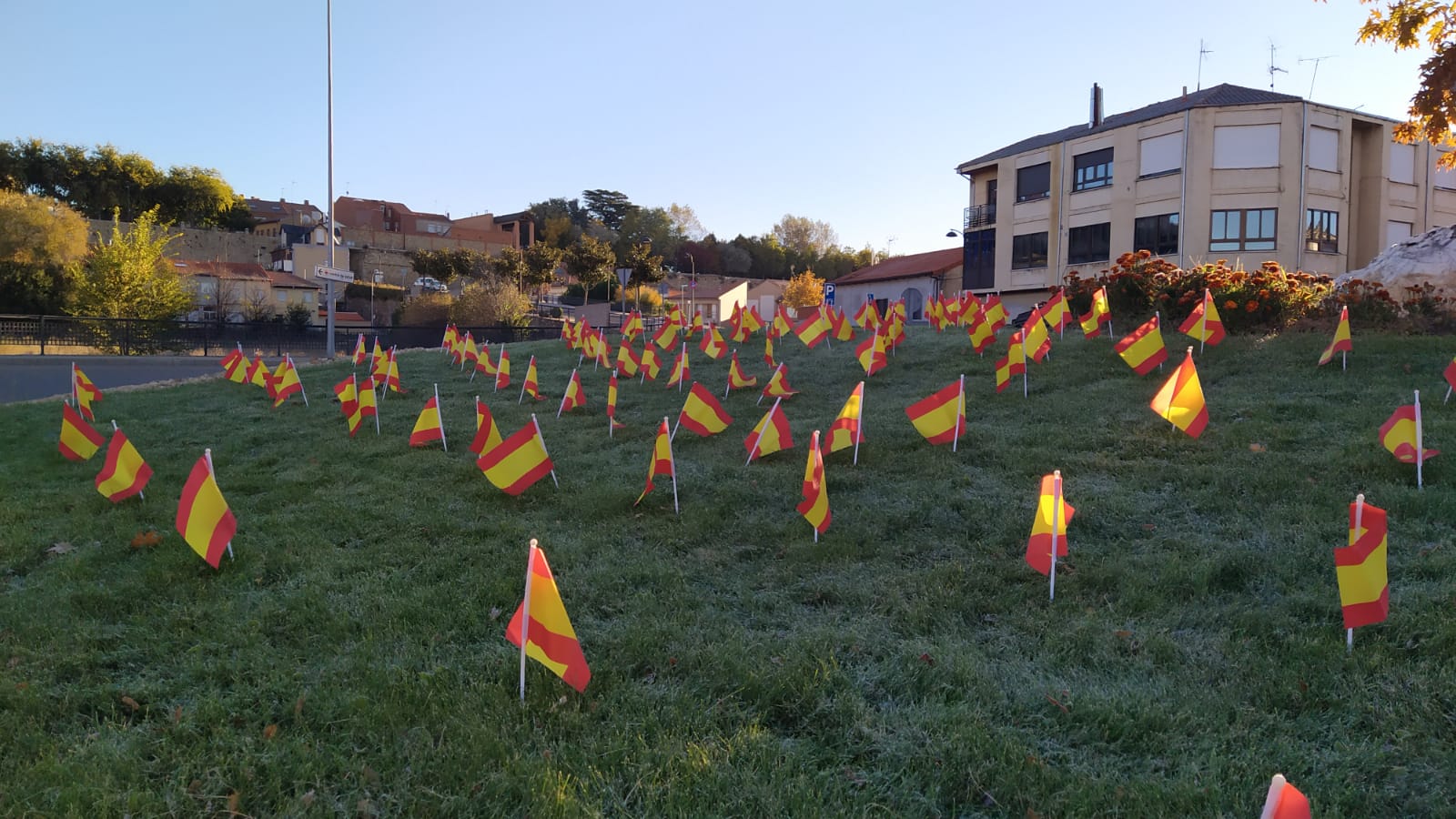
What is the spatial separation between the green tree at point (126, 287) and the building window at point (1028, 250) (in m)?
35.2

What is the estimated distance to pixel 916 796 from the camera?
8.96 feet

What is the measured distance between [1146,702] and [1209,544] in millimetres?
1988

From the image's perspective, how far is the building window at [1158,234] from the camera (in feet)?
103

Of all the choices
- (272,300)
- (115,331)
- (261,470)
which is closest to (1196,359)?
(261,470)

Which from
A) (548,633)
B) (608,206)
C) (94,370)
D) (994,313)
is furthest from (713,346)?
(608,206)

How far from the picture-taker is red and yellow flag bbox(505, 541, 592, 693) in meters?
3.27

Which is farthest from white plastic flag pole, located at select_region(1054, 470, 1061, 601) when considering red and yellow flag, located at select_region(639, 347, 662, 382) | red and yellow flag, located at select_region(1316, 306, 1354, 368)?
red and yellow flag, located at select_region(639, 347, 662, 382)

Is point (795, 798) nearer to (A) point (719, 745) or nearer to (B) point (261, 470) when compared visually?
(A) point (719, 745)

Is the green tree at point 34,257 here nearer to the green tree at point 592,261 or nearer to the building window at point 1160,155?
the green tree at point 592,261

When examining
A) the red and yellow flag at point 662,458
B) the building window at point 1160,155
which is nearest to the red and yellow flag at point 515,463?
the red and yellow flag at point 662,458

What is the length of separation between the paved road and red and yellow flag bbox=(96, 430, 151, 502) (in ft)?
47.5

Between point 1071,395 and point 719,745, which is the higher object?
point 1071,395

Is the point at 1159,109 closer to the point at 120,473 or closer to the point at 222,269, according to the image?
the point at 120,473

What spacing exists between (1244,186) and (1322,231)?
3.38 metres
